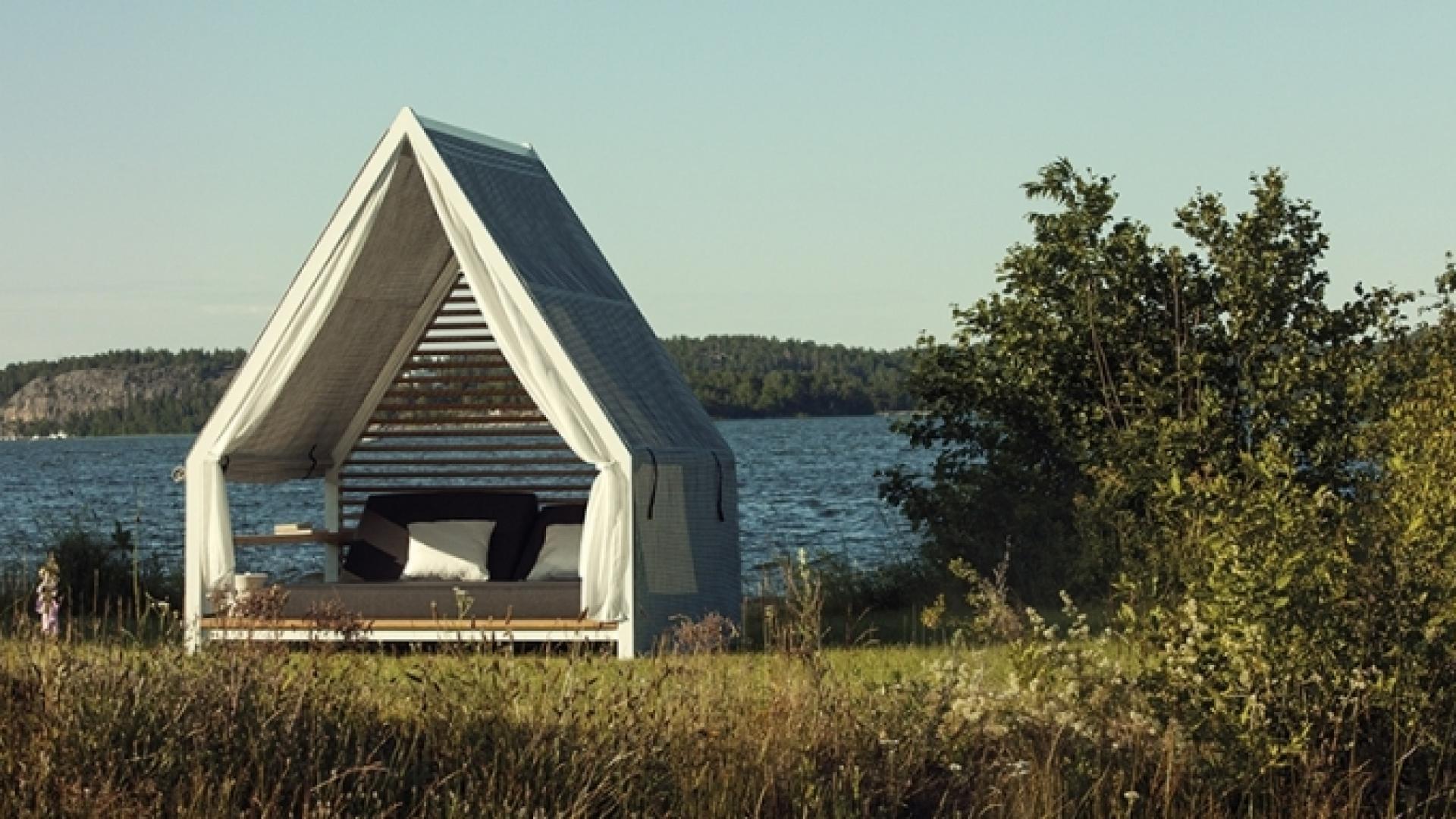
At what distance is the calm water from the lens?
83.7ft

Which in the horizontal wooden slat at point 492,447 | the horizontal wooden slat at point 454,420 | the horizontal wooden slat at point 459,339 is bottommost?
the horizontal wooden slat at point 492,447

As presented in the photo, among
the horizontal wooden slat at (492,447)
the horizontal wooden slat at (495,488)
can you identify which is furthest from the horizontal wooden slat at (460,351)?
the horizontal wooden slat at (495,488)

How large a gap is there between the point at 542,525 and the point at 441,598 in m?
1.88

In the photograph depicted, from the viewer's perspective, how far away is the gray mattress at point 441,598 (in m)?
9.93

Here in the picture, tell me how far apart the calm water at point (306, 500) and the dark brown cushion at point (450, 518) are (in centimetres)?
142

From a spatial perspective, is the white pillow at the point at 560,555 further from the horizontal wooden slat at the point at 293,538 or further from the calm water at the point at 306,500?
the horizontal wooden slat at the point at 293,538

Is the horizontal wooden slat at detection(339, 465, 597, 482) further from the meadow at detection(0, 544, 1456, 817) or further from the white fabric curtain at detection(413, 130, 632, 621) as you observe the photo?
the meadow at detection(0, 544, 1456, 817)

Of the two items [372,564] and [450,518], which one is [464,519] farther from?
[372,564]

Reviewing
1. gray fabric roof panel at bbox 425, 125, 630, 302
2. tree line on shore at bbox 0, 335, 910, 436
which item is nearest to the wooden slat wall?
gray fabric roof panel at bbox 425, 125, 630, 302

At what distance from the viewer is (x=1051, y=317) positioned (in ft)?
42.6

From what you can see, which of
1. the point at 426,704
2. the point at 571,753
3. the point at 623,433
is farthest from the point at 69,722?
the point at 623,433

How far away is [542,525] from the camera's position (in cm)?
1189

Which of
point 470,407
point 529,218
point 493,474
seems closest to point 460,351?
point 470,407

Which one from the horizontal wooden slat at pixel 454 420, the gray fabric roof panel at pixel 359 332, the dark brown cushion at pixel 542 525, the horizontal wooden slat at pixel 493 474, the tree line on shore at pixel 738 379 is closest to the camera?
the gray fabric roof panel at pixel 359 332
